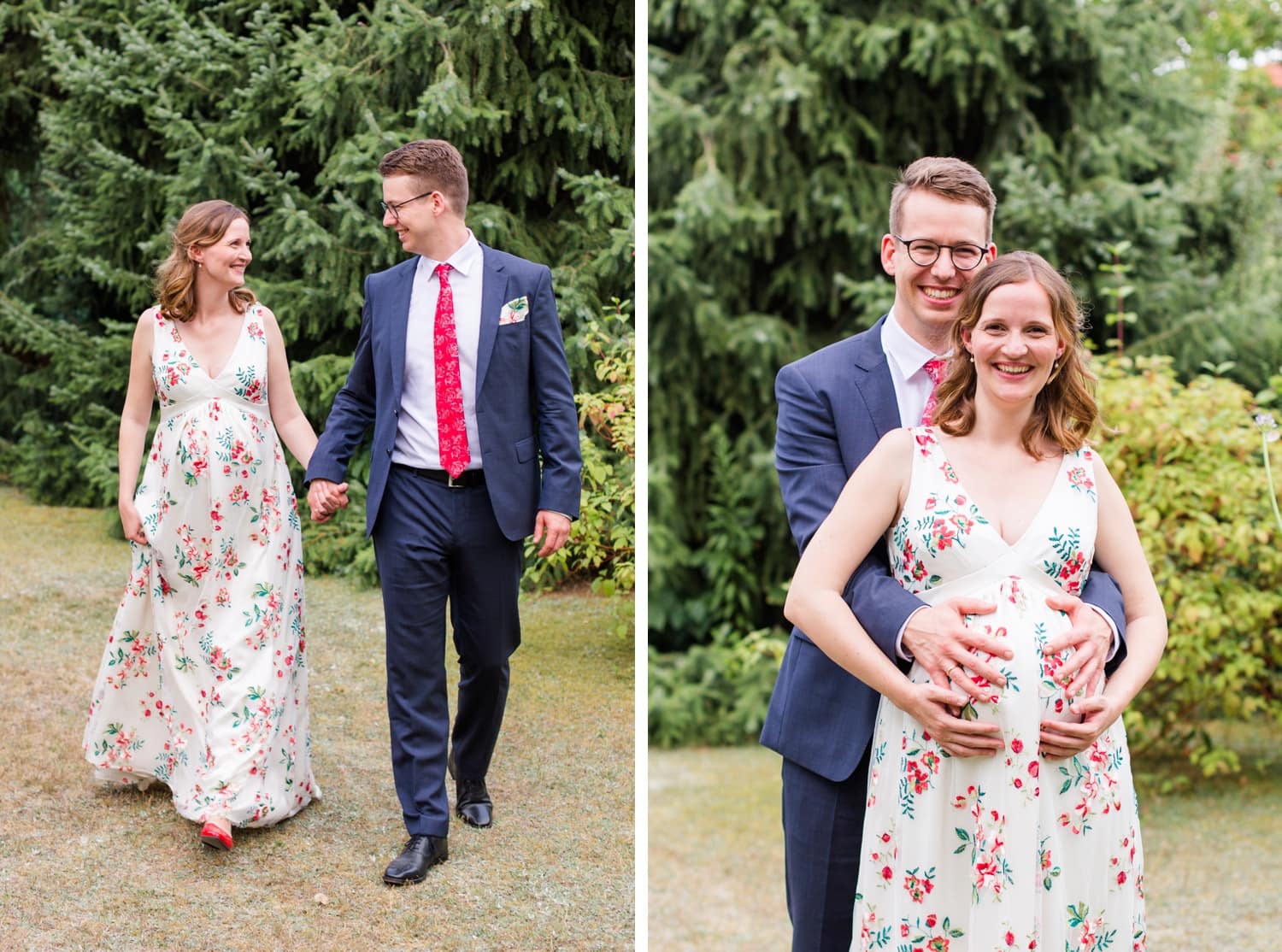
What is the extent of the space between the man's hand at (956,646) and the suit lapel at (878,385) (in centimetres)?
32

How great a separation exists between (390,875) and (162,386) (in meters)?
1.15

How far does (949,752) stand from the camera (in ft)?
6.43

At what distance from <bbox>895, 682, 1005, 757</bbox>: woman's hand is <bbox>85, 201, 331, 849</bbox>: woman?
161 centimetres

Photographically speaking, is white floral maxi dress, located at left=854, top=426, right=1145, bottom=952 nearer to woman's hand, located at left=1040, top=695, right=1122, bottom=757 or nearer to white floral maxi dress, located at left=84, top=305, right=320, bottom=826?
woman's hand, located at left=1040, top=695, right=1122, bottom=757

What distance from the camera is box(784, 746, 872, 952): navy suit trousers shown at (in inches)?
86.0

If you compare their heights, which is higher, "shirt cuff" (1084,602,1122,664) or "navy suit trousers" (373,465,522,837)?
"shirt cuff" (1084,602,1122,664)

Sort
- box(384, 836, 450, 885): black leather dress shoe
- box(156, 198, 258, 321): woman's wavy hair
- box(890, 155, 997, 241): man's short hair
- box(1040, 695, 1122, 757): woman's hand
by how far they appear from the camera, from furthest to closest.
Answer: box(156, 198, 258, 321): woman's wavy hair, box(384, 836, 450, 885): black leather dress shoe, box(890, 155, 997, 241): man's short hair, box(1040, 695, 1122, 757): woman's hand

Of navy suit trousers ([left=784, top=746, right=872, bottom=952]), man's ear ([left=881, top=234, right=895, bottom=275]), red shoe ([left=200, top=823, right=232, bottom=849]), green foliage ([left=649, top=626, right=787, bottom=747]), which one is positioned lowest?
green foliage ([left=649, top=626, right=787, bottom=747])

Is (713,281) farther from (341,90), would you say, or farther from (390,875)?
(390,875)

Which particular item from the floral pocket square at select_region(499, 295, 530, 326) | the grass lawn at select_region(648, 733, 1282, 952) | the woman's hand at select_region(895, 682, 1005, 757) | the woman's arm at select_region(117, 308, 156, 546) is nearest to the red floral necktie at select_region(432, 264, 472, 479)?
the floral pocket square at select_region(499, 295, 530, 326)

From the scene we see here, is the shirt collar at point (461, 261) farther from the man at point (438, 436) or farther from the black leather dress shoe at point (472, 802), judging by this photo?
the black leather dress shoe at point (472, 802)

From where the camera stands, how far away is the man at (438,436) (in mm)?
2828

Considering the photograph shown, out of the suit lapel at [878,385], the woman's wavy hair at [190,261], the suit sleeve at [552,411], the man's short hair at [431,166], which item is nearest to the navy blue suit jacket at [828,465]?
the suit lapel at [878,385]

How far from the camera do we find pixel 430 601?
2.90 metres
